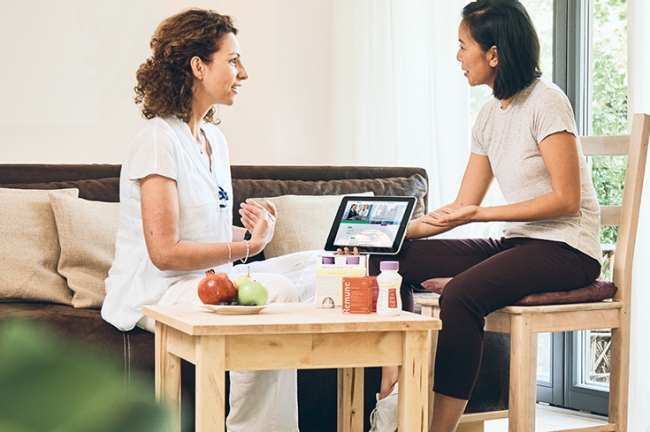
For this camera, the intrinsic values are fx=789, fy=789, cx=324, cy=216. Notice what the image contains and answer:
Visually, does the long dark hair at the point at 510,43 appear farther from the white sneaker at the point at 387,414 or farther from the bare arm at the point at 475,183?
the white sneaker at the point at 387,414

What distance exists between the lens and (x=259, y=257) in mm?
2607

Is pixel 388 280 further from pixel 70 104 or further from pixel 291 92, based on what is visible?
pixel 291 92

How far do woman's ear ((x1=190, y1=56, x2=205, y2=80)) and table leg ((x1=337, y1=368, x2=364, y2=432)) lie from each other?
0.88 m

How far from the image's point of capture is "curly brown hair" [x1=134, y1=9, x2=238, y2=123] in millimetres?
2078

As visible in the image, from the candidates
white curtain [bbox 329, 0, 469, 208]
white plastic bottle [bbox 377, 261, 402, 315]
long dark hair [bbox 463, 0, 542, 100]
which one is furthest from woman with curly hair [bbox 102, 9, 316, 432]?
white curtain [bbox 329, 0, 469, 208]

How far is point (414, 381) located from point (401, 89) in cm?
220

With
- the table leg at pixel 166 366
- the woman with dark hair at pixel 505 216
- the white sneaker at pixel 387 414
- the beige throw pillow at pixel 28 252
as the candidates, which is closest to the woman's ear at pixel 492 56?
the woman with dark hair at pixel 505 216

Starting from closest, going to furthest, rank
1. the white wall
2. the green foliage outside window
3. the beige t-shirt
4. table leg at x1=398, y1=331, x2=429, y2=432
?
table leg at x1=398, y1=331, x2=429, y2=432, the beige t-shirt, the green foliage outside window, the white wall

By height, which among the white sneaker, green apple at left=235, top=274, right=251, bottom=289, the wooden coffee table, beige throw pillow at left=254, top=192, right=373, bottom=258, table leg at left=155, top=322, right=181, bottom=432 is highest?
beige throw pillow at left=254, top=192, right=373, bottom=258

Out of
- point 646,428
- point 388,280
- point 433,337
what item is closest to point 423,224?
point 433,337

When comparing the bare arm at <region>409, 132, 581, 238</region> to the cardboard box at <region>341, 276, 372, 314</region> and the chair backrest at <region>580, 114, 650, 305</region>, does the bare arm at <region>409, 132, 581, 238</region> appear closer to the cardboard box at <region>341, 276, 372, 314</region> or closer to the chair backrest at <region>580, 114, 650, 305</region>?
the chair backrest at <region>580, 114, 650, 305</region>

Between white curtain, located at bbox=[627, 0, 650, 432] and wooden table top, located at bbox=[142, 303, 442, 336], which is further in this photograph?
white curtain, located at bbox=[627, 0, 650, 432]

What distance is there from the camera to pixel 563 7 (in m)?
3.10

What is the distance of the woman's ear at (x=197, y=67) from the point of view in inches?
83.4
